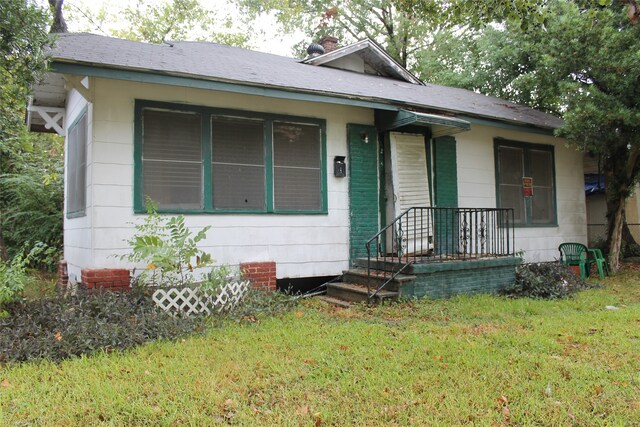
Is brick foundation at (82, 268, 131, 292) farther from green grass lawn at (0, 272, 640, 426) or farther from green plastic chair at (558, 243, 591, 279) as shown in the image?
green plastic chair at (558, 243, 591, 279)

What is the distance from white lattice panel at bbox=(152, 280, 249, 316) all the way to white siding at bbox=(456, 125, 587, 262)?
16.0ft

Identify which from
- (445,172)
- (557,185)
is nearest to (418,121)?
(445,172)

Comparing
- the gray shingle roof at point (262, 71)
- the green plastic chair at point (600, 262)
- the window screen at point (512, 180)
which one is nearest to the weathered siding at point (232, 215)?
the gray shingle roof at point (262, 71)

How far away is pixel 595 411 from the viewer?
9.66 feet

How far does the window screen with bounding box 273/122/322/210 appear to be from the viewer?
6871 millimetres

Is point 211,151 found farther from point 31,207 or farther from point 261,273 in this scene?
point 31,207

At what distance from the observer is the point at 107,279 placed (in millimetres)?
5547

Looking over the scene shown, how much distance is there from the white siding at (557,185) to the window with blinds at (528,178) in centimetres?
16

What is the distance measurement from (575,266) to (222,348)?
7711 millimetres

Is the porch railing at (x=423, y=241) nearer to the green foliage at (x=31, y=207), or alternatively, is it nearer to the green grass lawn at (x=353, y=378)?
the green grass lawn at (x=353, y=378)

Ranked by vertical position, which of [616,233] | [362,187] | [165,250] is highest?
[362,187]

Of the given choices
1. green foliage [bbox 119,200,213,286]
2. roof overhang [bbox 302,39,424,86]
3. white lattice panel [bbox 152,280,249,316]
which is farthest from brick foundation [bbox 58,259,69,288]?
roof overhang [bbox 302,39,424,86]

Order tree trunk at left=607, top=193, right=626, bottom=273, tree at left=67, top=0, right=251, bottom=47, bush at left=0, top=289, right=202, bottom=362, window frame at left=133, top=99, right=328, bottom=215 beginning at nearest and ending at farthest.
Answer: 1. bush at left=0, top=289, right=202, bottom=362
2. window frame at left=133, top=99, right=328, bottom=215
3. tree trunk at left=607, top=193, right=626, bottom=273
4. tree at left=67, top=0, right=251, bottom=47

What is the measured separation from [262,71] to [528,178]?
19.6ft
